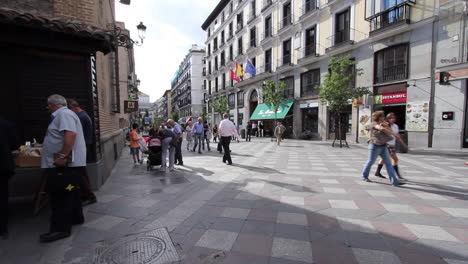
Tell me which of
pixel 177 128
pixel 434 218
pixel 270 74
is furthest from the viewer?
pixel 270 74

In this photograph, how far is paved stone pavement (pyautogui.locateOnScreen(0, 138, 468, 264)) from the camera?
8.32 feet

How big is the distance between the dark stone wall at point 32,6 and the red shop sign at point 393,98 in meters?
16.4

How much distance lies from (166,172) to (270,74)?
1958cm

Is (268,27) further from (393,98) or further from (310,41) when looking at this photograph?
(393,98)

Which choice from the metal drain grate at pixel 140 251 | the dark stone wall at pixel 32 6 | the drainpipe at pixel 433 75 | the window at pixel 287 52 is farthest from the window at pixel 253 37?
the metal drain grate at pixel 140 251

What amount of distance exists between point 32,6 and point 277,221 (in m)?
6.74

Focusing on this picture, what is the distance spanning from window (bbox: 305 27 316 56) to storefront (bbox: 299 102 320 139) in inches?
180

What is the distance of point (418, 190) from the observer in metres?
4.79

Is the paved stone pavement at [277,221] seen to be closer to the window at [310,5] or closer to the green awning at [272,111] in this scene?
the green awning at [272,111]

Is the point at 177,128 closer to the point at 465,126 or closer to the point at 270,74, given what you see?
the point at 465,126

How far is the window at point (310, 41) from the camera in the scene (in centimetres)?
1933

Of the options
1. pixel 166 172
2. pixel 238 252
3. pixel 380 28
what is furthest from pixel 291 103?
pixel 238 252

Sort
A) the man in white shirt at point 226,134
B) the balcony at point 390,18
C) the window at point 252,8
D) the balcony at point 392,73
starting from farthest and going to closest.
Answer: the window at point 252,8
the balcony at point 392,73
the balcony at point 390,18
the man in white shirt at point 226,134

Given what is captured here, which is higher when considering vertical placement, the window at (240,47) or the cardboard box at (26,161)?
the window at (240,47)
